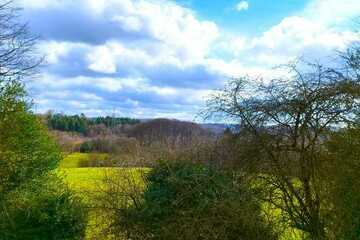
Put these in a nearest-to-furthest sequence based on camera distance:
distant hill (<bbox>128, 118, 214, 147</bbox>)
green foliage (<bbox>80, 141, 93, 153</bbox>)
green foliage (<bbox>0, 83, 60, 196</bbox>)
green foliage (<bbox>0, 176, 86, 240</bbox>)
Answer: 1. distant hill (<bbox>128, 118, 214, 147</bbox>)
2. green foliage (<bbox>0, 176, 86, 240</bbox>)
3. green foliage (<bbox>0, 83, 60, 196</bbox>)
4. green foliage (<bbox>80, 141, 93, 153</bbox>)

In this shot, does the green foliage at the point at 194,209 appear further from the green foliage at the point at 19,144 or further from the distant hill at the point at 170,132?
the green foliage at the point at 19,144

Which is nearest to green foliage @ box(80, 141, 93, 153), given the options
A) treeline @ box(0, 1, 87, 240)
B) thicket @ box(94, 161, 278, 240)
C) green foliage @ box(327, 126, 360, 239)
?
treeline @ box(0, 1, 87, 240)

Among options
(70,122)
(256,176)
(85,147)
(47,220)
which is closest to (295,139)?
(256,176)

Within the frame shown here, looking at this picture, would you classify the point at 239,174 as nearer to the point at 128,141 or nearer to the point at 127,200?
the point at 127,200

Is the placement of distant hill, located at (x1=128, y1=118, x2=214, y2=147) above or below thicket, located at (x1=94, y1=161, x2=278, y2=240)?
above

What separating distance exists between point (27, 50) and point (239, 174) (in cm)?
968

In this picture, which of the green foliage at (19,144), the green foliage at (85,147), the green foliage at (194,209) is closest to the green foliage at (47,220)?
the green foliage at (19,144)

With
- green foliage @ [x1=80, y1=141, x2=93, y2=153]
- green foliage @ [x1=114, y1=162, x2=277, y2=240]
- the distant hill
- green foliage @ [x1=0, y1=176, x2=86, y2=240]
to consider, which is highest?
the distant hill

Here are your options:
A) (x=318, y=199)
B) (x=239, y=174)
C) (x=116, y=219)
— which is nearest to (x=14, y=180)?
(x=116, y=219)

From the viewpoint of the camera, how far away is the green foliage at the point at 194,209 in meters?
9.26

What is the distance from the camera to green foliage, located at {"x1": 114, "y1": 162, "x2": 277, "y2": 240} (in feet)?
30.4

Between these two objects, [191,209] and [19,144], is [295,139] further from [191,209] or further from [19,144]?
[19,144]

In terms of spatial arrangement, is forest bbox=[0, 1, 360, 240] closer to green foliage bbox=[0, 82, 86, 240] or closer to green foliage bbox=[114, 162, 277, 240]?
green foliage bbox=[114, 162, 277, 240]

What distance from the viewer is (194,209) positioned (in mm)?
9422
